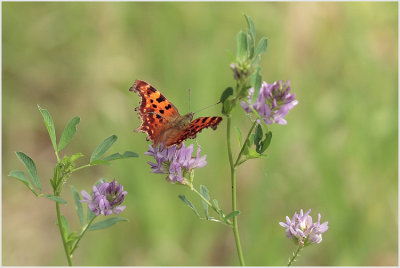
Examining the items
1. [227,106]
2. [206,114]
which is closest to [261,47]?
[227,106]

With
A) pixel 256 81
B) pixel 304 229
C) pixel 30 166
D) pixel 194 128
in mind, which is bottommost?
pixel 304 229

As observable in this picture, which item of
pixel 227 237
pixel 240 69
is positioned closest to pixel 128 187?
pixel 227 237

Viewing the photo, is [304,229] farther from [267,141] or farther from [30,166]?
[30,166]

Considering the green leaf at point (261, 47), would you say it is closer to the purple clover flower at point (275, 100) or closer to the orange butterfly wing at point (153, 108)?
the purple clover flower at point (275, 100)

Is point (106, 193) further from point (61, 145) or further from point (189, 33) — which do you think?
point (189, 33)

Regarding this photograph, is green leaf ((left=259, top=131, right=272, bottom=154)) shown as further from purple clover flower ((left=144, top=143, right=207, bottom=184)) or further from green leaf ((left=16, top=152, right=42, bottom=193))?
green leaf ((left=16, top=152, right=42, bottom=193))

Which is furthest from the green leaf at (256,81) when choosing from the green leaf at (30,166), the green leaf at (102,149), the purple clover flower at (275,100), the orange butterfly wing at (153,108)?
the green leaf at (30,166)

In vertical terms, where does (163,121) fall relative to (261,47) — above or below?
below
